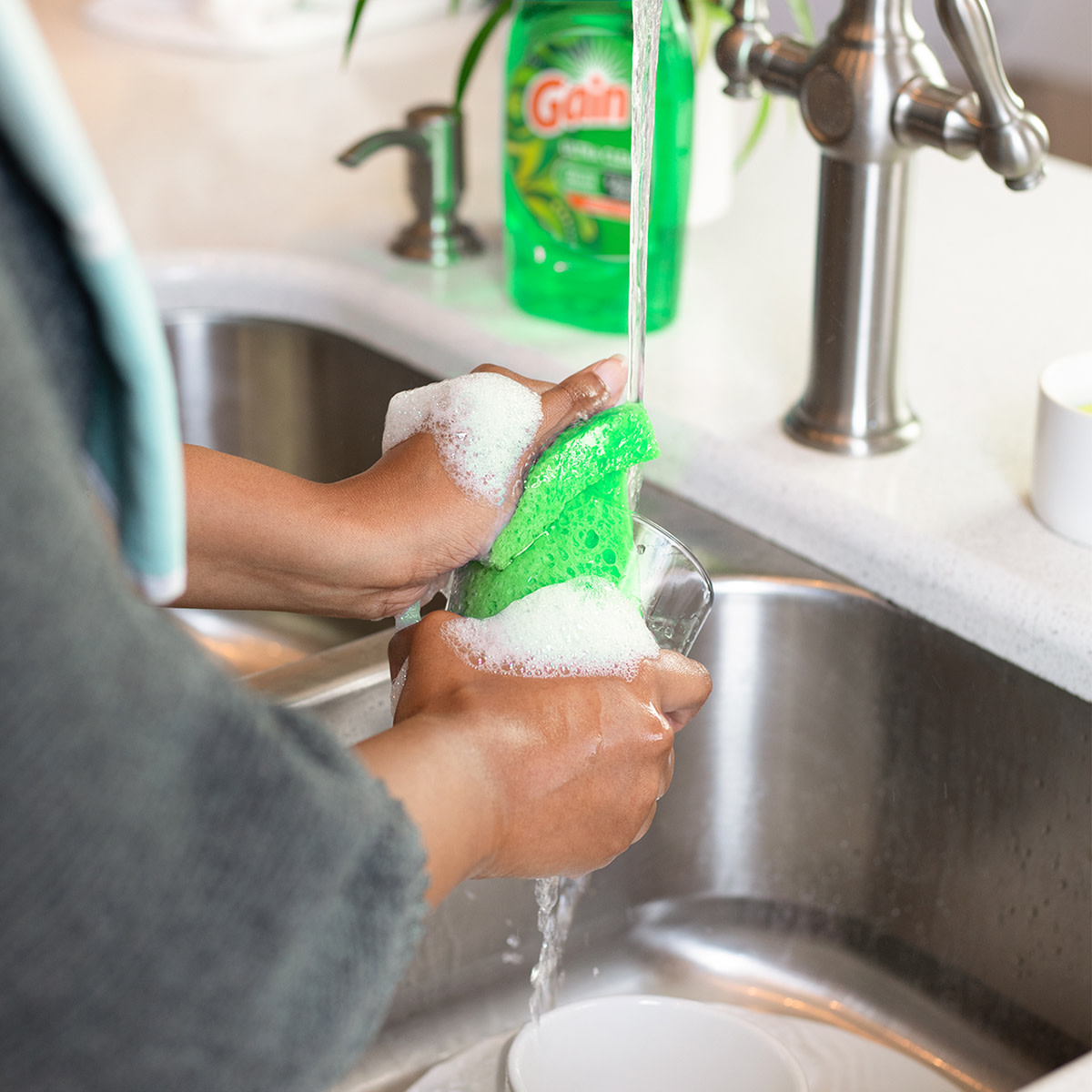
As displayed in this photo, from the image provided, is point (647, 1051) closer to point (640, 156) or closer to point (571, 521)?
point (571, 521)

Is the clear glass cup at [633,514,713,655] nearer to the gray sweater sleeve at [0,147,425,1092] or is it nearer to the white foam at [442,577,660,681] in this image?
the white foam at [442,577,660,681]

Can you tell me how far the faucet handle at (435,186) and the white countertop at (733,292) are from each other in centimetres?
3

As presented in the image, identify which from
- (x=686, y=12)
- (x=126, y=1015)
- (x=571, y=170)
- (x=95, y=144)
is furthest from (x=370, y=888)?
(x=95, y=144)

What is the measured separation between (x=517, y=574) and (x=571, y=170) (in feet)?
1.35

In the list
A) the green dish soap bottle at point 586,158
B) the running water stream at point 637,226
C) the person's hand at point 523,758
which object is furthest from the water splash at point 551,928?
the green dish soap bottle at point 586,158

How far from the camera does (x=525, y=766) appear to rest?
0.42 m

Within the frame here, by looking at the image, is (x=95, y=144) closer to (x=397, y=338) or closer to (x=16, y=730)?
(x=397, y=338)

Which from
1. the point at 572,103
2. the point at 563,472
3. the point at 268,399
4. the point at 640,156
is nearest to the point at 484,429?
the point at 563,472

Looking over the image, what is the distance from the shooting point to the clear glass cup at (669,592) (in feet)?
1.66

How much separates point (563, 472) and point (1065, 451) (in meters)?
0.26

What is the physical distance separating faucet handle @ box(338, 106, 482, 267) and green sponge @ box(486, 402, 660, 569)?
19.4 inches

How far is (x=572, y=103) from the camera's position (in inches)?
32.6

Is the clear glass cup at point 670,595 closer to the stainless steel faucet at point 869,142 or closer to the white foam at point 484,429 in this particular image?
the white foam at point 484,429

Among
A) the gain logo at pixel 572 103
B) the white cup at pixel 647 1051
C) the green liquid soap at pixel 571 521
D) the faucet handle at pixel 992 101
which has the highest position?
the faucet handle at pixel 992 101
